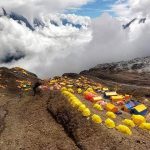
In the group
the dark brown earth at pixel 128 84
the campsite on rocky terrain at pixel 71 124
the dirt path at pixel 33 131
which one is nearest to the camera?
the campsite on rocky terrain at pixel 71 124

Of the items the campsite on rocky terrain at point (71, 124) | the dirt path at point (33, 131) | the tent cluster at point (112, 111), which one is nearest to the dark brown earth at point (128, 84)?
the tent cluster at point (112, 111)

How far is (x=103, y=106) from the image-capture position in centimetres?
4334

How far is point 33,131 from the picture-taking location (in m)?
38.2

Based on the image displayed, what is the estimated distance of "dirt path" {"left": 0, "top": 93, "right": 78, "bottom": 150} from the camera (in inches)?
1313

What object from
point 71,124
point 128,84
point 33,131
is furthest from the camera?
point 128,84

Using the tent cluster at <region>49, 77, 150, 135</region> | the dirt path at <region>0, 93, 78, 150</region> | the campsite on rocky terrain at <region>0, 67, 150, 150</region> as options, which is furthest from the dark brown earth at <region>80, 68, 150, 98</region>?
the dirt path at <region>0, 93, 78, 150</region>

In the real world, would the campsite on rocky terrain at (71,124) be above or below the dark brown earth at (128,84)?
above

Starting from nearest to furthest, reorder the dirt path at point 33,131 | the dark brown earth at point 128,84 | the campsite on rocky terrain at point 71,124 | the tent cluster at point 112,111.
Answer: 1. the campsite on rocky terrain at point 71,124
2. the dirt path at point 33,131
3. the tent cluster at point 112,111
4. the dark brown earth at point 128,84

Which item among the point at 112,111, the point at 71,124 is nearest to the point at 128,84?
the point at 112,111

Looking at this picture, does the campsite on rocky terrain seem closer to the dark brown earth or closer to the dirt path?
the dirt path

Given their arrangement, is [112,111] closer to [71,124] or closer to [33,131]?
[71,124]

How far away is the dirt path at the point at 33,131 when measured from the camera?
3334 centimetres

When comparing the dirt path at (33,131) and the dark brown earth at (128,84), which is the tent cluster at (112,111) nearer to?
the dirt path at (33,131)

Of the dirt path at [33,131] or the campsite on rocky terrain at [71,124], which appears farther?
the dirt path at [33,131]
